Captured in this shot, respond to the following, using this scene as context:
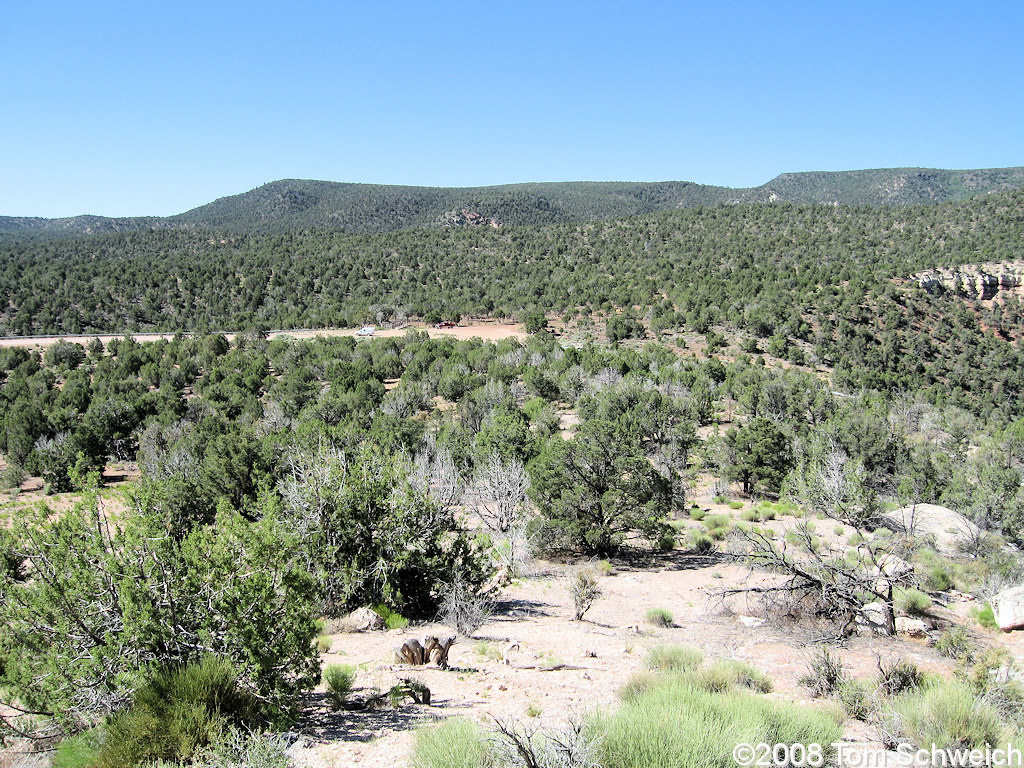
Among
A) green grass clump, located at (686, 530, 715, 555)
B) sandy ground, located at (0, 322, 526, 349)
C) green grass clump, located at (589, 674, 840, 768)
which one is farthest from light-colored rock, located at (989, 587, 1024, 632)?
sandy ground, located at (0, 322, 526, 349)

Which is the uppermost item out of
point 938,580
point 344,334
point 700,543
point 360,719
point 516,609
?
point 344,334

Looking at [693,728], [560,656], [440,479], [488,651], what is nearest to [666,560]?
[440,479]

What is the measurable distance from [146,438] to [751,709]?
113ft

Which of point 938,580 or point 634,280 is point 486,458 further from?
point 634,280

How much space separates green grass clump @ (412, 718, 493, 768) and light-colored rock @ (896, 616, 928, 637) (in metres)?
8.05

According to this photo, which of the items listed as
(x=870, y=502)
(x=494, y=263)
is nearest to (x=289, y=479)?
(x=870, y=502)

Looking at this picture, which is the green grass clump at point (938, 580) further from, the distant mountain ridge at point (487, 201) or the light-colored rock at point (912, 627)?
the distant mountain ridge at point (487, 201)

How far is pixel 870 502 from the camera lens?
19.8 meters

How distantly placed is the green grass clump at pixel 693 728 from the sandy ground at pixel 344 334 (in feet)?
158

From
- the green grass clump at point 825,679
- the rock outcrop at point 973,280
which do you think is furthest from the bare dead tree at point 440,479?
the rock outcrop at point 973,280

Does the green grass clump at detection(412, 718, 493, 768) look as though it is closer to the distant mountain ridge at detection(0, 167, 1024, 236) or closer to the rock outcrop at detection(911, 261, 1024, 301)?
the rock outcrop at detection(911, 261, 1024, 301)

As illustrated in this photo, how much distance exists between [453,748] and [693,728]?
1.94m

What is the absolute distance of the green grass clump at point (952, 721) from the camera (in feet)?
17.5

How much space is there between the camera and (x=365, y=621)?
1082 cm
